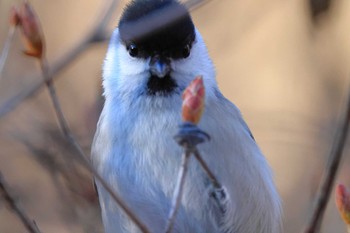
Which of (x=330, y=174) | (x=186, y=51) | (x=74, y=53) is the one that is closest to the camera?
(x=330, y=174)

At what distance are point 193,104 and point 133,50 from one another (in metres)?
1.02

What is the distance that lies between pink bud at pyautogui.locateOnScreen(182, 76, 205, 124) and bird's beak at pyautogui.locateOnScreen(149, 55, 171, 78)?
2.76ft

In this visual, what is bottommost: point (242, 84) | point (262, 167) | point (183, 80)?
point (242, 84)

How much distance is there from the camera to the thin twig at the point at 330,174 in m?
1.22

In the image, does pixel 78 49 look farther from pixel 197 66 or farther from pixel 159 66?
pixel 197 66

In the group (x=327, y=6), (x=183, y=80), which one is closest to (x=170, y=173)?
(x=183, y=80)

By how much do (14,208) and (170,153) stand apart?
2.62 ft

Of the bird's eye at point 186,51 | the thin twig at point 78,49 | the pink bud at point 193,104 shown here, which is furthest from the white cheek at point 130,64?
the pink bud at point 193,104

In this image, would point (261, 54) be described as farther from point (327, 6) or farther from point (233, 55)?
point (327, 6)

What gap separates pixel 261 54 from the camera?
407 centimetres

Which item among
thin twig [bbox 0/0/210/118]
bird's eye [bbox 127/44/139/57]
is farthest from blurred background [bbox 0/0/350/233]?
thin twig [bbox 0/0/210/118]

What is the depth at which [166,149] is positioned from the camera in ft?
7.32

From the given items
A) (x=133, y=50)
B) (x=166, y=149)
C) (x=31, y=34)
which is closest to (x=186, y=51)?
(x=133, y=50)

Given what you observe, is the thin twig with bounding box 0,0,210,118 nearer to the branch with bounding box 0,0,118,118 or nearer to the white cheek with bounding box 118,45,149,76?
the branch with bounding box 0,0,118,118
